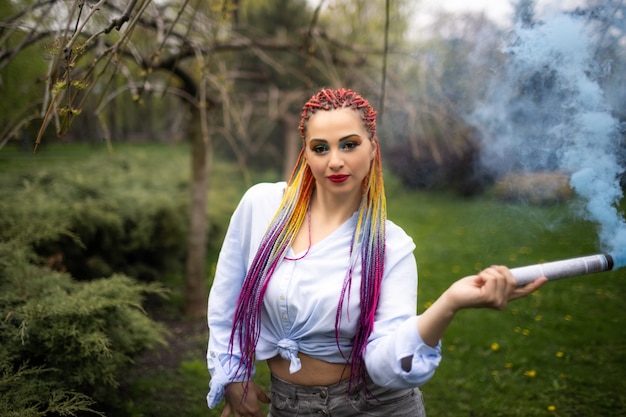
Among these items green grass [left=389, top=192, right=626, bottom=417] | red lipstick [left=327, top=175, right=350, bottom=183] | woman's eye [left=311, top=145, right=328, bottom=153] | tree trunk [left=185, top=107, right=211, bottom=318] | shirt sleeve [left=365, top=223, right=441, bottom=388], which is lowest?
green grass [left=389, top=192, right=626, bottom=417]

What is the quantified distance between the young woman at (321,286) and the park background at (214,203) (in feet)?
2.36

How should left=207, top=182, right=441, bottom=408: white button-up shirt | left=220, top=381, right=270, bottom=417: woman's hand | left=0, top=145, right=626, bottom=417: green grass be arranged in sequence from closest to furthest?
left=207, top=182, right=441, bottom=408: white button-up shirt < left=220, top=381, right=270, bottom=417: woman's hand < left=0, top=145, right=626, bottom=417: green grass

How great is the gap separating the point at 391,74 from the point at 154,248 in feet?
11.5

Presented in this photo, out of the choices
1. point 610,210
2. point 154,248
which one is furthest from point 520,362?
point 154,248

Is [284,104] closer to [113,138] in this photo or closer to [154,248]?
[154,248]

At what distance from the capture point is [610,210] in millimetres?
1622

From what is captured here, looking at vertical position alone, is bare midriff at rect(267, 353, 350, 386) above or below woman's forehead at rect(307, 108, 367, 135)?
below

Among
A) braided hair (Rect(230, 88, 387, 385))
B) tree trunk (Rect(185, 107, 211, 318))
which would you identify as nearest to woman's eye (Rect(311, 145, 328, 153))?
braided hair (Rect(230, 88, 387, 385))

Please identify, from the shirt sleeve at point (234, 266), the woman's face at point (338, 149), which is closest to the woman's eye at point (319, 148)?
the woman's face at point (338, 149)

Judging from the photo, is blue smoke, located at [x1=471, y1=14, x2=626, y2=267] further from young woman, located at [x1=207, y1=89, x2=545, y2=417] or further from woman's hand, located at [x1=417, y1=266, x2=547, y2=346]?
young woman, located at [x1=207, y1=89, x2=545, y2=417]

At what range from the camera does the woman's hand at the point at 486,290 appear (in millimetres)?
1349

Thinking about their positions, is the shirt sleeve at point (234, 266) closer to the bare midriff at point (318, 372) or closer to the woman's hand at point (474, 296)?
the bare midriff at point (318, 372)

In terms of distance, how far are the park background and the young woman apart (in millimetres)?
718

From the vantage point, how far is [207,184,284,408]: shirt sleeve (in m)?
1.86
